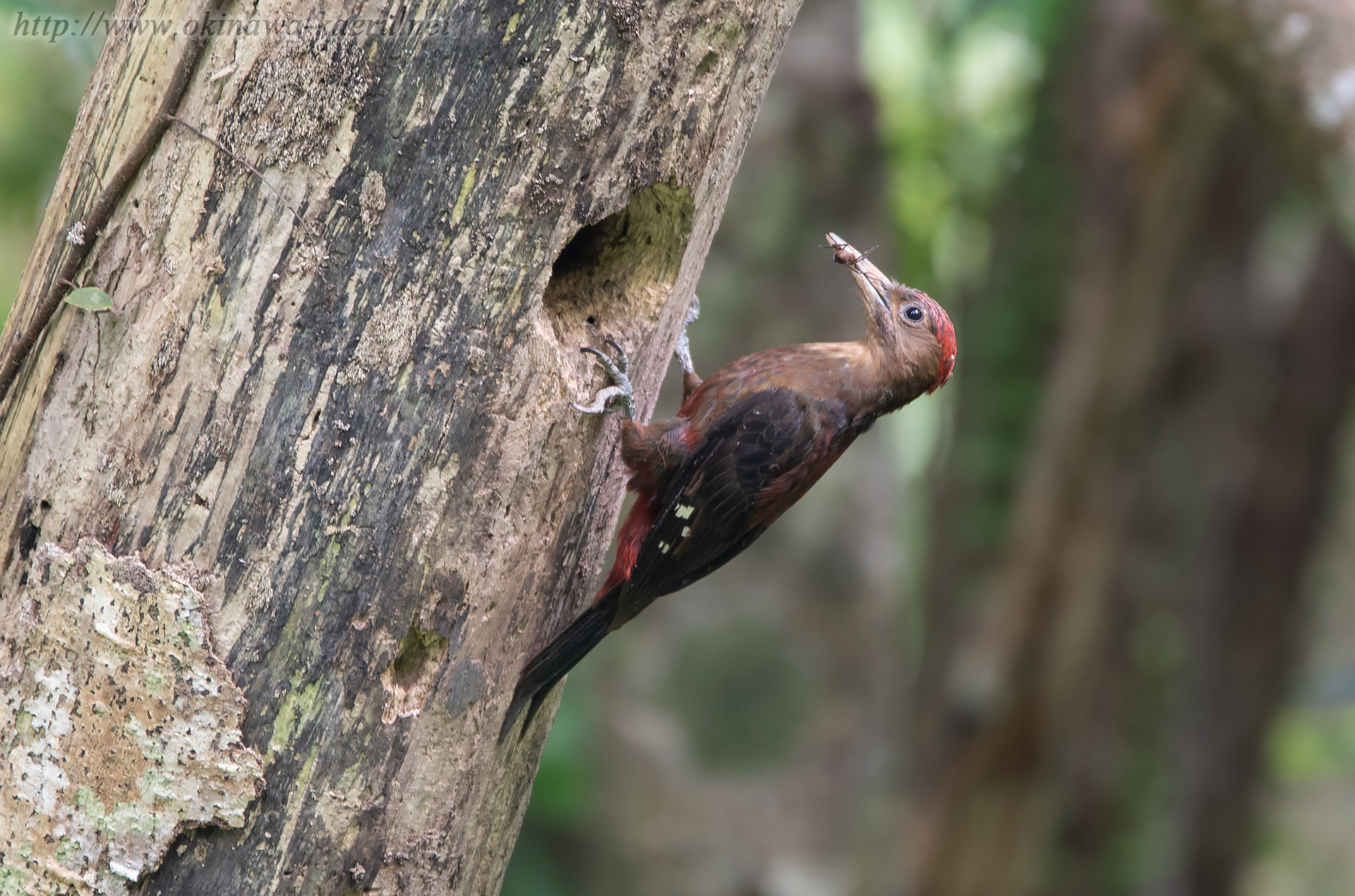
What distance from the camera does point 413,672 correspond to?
6.88ft

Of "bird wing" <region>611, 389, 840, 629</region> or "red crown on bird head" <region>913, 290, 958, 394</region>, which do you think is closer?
"bird wing" <region>611, 389, 840, 629</region>

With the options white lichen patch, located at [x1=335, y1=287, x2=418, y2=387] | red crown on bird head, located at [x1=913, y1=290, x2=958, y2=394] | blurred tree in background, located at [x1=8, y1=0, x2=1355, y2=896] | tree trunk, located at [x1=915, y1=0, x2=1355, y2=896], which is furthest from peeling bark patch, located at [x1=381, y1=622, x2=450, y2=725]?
tree trunk, located at [x1=915, y1=0, x2=1355, y2=896]

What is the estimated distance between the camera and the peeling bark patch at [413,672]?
2049mm

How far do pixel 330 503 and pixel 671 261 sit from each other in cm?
90

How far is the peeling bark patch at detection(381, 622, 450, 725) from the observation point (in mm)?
2049

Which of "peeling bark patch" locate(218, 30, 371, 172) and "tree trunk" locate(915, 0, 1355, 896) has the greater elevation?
"tree trunk" locate(915, 0, 1355, 896)

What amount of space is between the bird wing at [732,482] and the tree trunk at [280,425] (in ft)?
2.56

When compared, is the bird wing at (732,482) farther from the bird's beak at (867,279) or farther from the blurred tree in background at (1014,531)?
the blurred tree in background at (1014,531)

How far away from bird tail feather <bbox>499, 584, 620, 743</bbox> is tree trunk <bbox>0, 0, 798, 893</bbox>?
21 cm

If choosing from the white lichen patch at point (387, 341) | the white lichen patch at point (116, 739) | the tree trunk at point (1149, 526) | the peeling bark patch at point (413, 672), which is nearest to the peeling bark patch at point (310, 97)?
the white lichen patch at point (387, 341)

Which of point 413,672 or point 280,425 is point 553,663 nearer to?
point 413,672

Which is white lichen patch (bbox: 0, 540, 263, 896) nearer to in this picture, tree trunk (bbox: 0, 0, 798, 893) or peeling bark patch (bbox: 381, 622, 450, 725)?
tree trunk (bbox: 0, 0, 798, 893)

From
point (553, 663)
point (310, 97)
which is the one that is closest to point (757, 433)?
point (553, 663)

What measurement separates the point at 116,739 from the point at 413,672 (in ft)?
1.62
